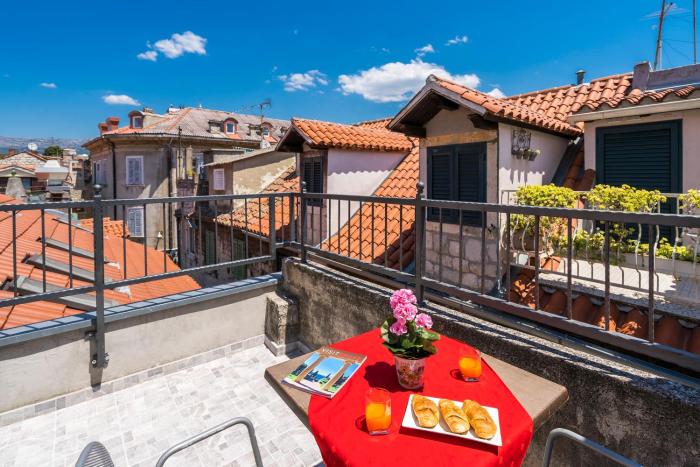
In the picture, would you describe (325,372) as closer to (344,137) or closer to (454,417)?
(454,417)

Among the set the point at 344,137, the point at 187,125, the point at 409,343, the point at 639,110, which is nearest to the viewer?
the point at 409,343

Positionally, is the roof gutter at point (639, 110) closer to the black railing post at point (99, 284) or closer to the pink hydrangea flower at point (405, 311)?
the pink hydrangea flower at point (405, 311)

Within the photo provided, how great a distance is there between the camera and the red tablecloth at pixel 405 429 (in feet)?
4.42

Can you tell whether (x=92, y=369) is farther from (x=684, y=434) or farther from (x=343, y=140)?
(x=343, y=140)

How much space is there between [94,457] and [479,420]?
1.54 m

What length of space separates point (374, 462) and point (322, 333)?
10.2 ft

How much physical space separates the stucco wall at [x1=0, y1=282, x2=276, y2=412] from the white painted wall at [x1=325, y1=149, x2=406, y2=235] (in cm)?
267

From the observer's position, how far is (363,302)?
12.2ft

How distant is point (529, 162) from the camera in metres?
5.22

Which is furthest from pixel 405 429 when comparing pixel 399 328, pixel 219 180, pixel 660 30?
pixel 660 30

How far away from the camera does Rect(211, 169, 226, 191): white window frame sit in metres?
12.8

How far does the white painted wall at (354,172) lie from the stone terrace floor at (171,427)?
3.84 m

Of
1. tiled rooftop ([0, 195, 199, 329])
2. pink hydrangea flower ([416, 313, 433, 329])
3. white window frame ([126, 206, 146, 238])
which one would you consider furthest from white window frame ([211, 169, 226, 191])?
white window frame ([126, 206, 146, 238])

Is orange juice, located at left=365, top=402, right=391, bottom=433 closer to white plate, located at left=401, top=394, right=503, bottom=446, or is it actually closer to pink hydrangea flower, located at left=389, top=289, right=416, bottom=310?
white plate, located at left=401, top=394, right=503, bottom=446
